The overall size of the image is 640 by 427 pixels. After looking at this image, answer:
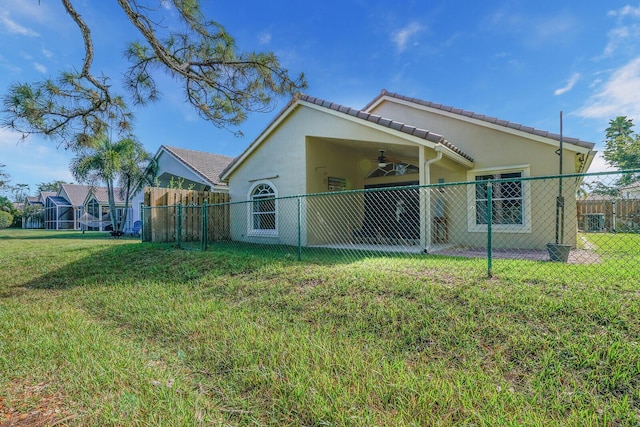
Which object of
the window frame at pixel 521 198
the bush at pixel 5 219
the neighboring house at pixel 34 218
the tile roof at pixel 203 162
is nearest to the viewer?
the window frame at pixel 521 198

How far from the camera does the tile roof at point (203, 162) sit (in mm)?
16078

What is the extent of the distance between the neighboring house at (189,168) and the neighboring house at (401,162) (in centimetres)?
406

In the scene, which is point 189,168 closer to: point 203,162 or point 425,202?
point 203,162

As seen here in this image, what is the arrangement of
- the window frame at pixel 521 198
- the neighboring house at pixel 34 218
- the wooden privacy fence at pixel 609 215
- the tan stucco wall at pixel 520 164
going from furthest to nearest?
the neighboring house at pixel 34 218, the window frame at pixel 521 198, the tan stucco wall at pixel 520 164, the wooden privacy fence at pixel 609 215

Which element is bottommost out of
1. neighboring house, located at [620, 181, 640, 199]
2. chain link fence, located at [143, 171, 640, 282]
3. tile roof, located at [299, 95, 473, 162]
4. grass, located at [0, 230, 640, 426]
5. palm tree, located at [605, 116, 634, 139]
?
grass, located at [0, 230, 640, 426]

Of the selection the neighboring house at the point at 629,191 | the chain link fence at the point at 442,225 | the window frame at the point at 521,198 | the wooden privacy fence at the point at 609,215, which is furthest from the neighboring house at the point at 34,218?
the neighboring house at the point at 629,191

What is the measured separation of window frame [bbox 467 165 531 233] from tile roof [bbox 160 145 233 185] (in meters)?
11.3

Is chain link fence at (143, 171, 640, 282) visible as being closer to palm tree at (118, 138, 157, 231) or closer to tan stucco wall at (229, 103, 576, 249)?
tan stucco wall at (229, 103, 576, 249)

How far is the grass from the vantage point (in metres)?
2.13

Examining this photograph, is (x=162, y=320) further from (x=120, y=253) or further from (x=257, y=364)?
(x=120, y=253)

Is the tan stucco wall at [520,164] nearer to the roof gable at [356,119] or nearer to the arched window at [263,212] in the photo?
the roof gable at [356,119]

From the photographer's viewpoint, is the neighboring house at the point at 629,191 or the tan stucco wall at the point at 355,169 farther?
the tan stucco wall at the point at 355,169

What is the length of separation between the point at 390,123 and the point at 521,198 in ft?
13.2

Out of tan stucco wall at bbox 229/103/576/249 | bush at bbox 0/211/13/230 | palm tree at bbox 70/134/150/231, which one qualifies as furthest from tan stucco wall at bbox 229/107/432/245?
bush at bbox 0/211/13/230
